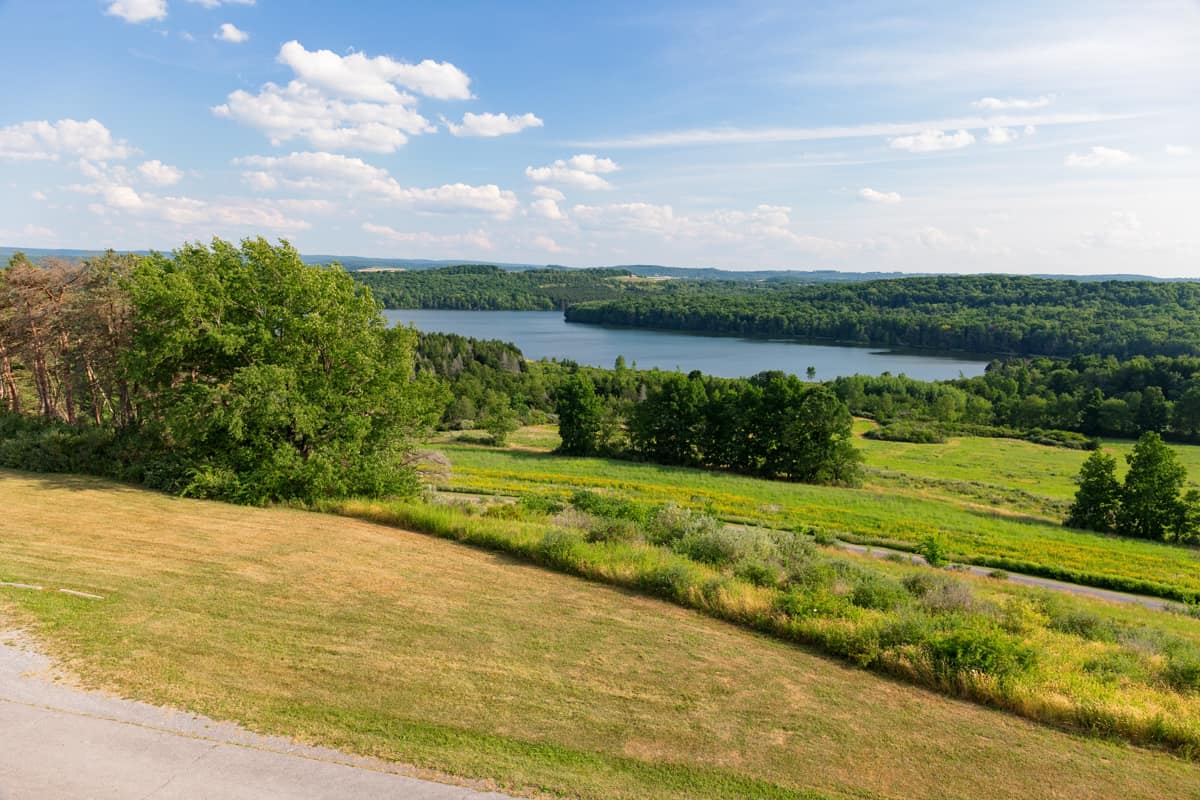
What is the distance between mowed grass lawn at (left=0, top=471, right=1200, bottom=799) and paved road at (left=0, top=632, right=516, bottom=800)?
11.2 inches

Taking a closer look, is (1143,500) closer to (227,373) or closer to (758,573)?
(758,573)

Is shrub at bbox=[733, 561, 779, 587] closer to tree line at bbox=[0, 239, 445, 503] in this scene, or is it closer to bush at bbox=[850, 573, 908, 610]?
bush at bbox=[850, 573, 908, 610]

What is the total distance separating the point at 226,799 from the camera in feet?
18.7

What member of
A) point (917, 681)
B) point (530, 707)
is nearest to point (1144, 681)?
point (917, 681)

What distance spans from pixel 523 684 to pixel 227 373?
16130mm

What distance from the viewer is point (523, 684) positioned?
824 cm

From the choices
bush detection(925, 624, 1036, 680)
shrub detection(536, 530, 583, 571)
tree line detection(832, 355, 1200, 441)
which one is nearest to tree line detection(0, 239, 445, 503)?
shrub detection(536, 530, 583, 571)

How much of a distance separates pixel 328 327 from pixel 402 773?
16.2m

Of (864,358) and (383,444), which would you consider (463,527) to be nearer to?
(383,444)

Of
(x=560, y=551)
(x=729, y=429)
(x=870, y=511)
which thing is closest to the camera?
(x=560, y=551)

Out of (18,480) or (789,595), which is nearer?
(789,595)

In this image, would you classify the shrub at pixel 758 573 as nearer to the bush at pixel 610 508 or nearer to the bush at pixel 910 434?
the bush at pixel 610 508

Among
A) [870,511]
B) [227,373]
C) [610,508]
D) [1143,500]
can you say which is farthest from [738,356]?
[227,373]

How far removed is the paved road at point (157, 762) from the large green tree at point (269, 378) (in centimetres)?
1166
